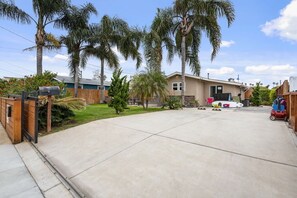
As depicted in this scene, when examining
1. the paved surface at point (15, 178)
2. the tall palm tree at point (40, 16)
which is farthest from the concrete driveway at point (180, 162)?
the tall palm tree at point (40, 16)

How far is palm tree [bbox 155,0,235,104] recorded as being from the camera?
500 inches

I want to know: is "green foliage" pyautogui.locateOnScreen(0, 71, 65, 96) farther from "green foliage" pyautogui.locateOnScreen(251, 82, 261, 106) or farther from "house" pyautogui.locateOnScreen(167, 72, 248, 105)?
"green foliage" pyautogui.locateOnScreen(251, 82, 261, 106)

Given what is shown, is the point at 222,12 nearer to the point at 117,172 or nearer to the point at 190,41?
the point at 190,41

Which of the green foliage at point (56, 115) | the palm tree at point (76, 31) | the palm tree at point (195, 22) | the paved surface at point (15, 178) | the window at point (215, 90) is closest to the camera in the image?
the paved surface at point (15, 178)

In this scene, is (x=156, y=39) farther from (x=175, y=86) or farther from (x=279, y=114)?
(x=279, y=114)

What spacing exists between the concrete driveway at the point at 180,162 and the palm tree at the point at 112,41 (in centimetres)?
1378

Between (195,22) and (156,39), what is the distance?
11.0 ft

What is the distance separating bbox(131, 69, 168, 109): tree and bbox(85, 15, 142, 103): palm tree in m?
6.57

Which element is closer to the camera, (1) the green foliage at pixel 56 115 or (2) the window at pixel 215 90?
(1) the green foliage at pixel 56 115

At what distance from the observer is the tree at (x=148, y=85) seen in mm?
11922

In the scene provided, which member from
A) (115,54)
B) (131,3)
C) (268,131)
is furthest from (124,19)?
(268,131)

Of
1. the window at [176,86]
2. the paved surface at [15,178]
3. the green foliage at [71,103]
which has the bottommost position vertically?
the paved surface at [15,178]

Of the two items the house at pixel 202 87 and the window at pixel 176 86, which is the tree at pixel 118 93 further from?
the window at pixel 176 86

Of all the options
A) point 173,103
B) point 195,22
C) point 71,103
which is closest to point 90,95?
point 173,103
